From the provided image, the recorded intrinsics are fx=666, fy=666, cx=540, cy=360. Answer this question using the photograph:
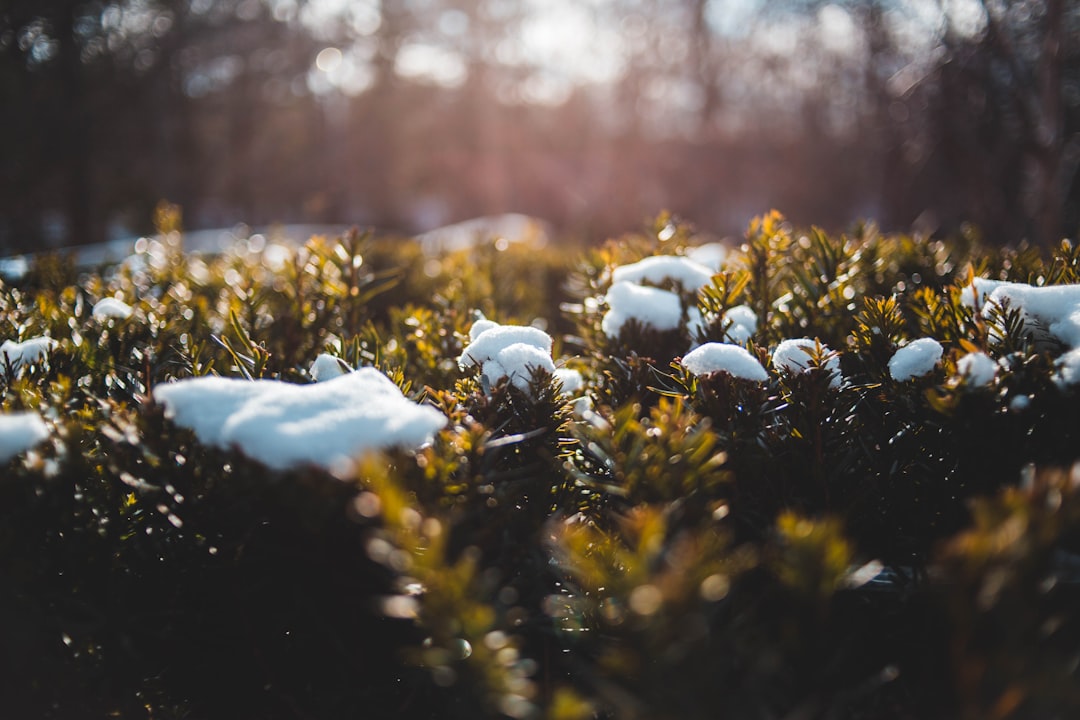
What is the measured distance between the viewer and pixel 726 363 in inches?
65.4

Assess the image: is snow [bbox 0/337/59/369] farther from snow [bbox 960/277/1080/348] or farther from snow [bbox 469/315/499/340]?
snow [bbox 960/277/1080/348]

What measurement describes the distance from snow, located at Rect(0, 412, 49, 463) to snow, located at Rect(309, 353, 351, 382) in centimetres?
62

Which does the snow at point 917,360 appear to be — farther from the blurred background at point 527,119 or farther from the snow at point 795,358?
the blurred background at point 527,119

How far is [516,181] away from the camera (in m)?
36.6

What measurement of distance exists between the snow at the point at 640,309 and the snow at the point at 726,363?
20.6 inches

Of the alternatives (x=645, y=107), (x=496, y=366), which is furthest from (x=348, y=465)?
(x=645, y=107)

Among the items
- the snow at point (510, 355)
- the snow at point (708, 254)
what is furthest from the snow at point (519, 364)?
the snow at point (708, 254)

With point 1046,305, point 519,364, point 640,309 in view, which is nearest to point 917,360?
point 1046,305

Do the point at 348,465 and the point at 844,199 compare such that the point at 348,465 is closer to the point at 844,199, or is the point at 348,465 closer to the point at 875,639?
the point at 875,639

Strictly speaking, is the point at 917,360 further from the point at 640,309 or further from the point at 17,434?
the point at 17,434

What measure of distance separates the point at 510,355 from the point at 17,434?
3.56ft

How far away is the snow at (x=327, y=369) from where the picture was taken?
181 cm

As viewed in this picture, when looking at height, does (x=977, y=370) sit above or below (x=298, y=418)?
above

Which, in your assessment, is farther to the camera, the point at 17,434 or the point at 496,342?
the point at 496,342
